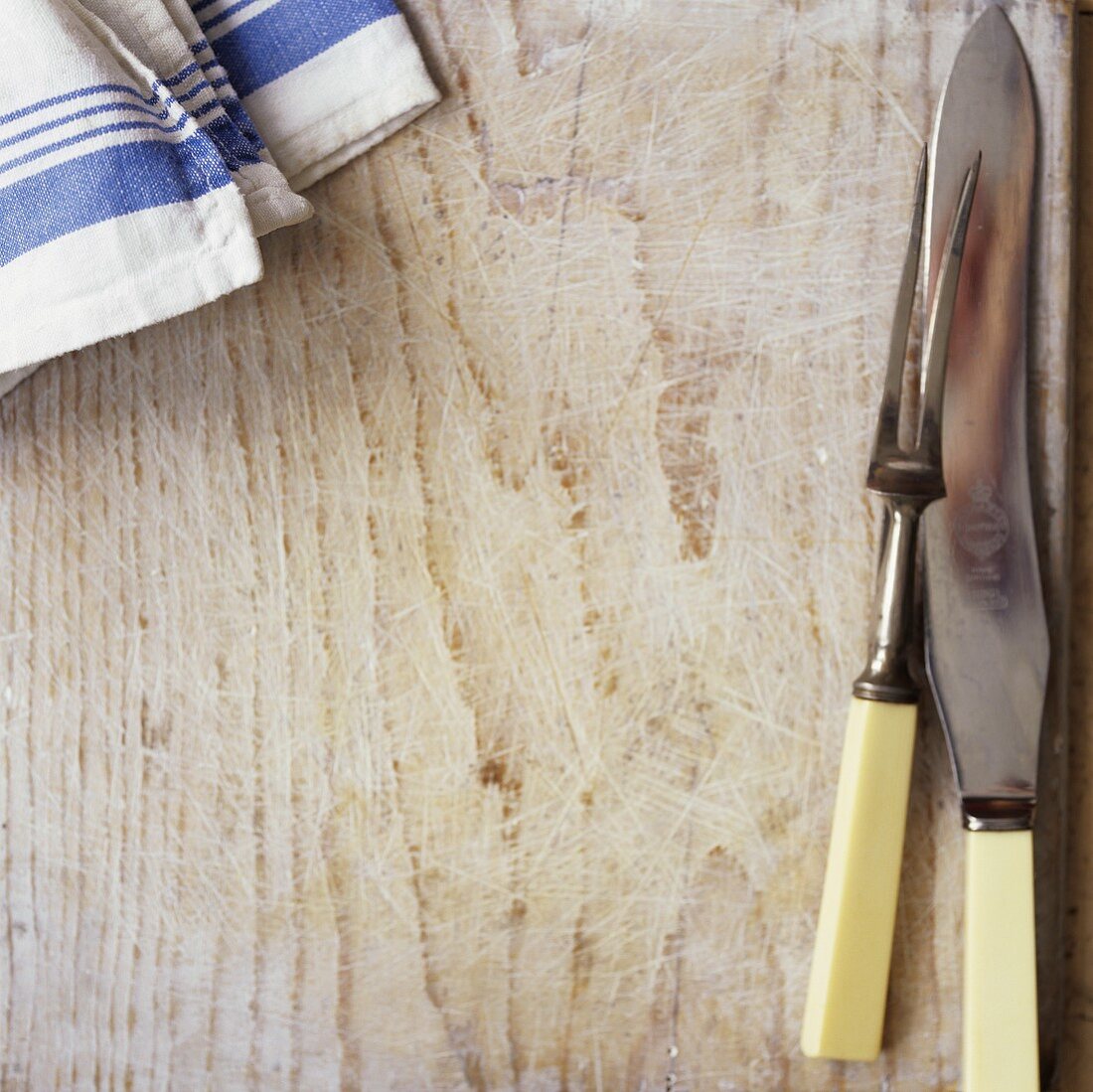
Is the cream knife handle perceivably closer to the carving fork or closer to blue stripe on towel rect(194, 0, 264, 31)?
the carving fork

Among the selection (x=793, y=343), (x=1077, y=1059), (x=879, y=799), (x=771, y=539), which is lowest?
(x=1077, y=1059)

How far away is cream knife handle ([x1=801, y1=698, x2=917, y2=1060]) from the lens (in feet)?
1.60

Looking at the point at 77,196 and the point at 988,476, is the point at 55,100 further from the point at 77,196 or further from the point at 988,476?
the point at 988,476

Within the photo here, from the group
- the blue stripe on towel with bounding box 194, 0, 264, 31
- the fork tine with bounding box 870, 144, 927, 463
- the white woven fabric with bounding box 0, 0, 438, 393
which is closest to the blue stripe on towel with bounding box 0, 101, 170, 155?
the white woven fabric with bounding box 0, 0, 438, 393

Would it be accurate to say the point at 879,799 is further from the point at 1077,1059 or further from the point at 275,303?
the point at 275,303

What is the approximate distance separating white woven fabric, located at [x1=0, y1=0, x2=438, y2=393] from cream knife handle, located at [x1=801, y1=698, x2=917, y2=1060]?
14.3 inches

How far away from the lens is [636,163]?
0.53 metres

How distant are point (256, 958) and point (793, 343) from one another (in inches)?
16.7

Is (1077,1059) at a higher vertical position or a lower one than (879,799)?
lower

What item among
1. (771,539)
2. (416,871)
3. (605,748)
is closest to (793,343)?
(771,539)

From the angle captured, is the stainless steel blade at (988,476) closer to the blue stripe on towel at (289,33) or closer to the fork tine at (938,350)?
the fork tine at (938,350)

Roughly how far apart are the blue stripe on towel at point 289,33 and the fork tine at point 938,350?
12.0 inches

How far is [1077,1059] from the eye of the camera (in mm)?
535

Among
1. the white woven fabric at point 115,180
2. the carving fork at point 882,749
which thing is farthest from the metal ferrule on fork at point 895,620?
the white woven fabric at point 115,180
